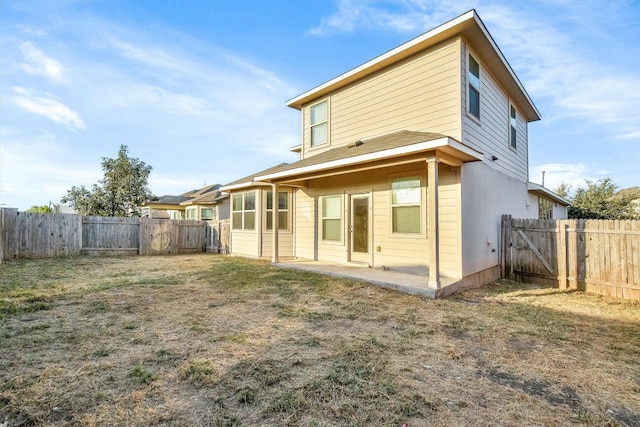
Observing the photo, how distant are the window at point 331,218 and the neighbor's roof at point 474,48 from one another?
345 centimetres

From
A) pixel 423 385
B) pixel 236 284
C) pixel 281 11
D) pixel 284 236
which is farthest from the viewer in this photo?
pixel 284 236

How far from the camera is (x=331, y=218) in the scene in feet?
29.4

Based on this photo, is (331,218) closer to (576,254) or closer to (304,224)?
(304,224)

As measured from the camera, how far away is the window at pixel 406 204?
682cm

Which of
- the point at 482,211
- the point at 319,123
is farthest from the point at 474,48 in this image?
the point at 319,123

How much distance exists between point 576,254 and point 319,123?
25.0 ft

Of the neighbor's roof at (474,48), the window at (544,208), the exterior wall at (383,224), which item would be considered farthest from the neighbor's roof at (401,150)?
the window at (544,208)

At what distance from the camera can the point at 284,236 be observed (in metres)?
10.4

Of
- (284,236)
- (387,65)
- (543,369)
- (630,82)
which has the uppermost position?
(630,82)

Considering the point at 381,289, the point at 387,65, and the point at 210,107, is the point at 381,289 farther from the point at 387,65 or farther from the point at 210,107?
the point at 210,107

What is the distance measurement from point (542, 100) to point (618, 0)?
19.2 feet

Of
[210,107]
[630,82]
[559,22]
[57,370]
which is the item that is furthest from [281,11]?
[630,82]

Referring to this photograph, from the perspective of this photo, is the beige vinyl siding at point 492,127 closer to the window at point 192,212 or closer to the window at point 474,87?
the window at point 474,87

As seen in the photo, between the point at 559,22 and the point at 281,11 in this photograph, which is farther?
the point at 281,11
